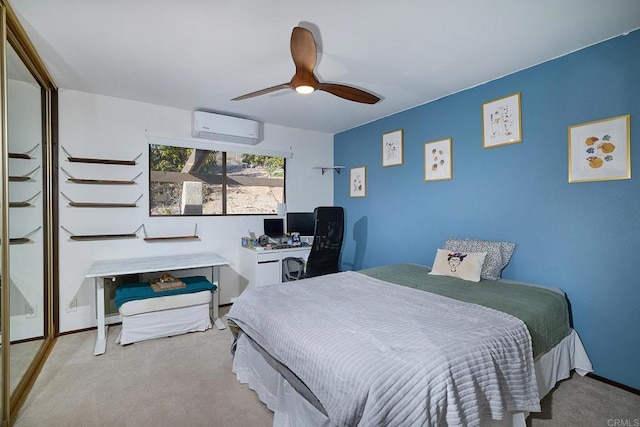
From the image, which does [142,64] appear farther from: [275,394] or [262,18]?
[275,394]

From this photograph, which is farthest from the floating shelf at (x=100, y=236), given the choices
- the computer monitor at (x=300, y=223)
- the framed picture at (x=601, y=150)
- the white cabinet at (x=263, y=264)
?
the framed picture at (x=601, y=150)

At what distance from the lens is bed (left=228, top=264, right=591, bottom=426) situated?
125 centimetres

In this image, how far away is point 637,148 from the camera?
2.11 meters

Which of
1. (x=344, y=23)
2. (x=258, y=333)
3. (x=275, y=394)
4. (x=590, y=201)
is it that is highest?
(x=344, y=23)

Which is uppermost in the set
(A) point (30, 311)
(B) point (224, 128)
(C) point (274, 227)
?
(B) point (224, 128)

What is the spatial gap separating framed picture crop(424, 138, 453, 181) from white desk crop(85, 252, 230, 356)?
8.37 feet

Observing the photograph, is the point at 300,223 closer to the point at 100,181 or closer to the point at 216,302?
the point at 216,302

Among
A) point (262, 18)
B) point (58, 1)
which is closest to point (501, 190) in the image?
point (262, 18)

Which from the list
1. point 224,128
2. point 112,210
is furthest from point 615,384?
point 112,210

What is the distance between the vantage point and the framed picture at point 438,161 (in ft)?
10.9

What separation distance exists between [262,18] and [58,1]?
1185 millimetres

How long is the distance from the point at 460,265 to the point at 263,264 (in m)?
2.22

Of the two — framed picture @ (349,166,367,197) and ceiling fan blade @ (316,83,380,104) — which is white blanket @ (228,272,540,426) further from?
framed picture @ (349,166,367,197)

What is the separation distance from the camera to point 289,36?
217 centimetres
